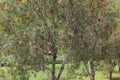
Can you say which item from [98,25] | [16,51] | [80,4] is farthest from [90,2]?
[16,51]

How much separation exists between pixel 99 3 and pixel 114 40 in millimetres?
12603

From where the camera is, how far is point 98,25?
12.5 metres

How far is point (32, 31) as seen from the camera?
11109mm

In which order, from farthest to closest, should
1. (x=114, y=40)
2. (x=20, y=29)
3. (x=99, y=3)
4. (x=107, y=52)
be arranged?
1. (x=114, y=40)
2. (x=107, y=52)
3. (x=99, y=3)
4. (x=20, y=29)

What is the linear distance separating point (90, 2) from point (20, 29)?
2.70 m

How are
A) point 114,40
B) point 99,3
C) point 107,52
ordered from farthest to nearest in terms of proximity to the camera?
point 114,40, point 107,52, point 99,3

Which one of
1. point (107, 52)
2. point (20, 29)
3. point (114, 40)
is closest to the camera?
point (20, 29)

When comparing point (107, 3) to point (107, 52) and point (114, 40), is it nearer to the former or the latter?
point (107, 52)

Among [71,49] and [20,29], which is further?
[71,49]

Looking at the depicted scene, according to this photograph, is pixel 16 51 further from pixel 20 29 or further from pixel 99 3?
pixel 99 3

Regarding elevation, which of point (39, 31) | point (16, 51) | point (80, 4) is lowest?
point (16, 51)

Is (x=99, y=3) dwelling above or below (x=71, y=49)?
above

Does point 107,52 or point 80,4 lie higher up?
point 80,4

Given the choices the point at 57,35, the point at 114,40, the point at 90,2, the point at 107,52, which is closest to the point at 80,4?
the point at 90,2
